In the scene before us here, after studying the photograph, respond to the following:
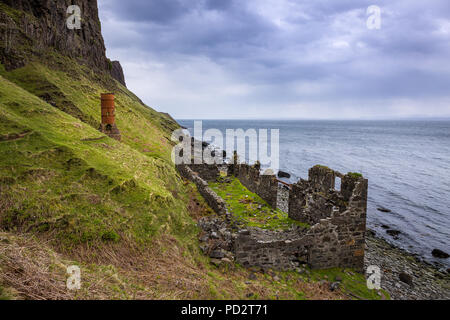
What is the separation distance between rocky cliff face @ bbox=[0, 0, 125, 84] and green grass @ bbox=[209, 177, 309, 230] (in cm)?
2685

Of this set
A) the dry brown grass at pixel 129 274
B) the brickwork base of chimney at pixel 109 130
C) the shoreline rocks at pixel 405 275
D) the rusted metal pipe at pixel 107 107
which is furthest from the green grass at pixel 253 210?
the rusted metal pipe at pixel 107 107

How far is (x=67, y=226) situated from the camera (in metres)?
10.2

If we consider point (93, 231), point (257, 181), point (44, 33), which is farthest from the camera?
point (44, 33)

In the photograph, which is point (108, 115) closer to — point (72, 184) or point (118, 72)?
point (72, 184)

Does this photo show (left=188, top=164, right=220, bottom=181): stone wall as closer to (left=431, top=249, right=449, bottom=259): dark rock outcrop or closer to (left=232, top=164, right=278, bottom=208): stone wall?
(left=232, top=164, right=278, bottom=208): stone wall

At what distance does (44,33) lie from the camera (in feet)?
120

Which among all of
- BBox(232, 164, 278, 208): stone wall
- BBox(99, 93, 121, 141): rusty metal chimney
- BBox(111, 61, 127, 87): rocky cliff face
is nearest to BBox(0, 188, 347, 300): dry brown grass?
BBox(232, 164, 278, 208): stone wall

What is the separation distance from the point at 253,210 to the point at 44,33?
38549mm

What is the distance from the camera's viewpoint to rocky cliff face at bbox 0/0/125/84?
1121 inches

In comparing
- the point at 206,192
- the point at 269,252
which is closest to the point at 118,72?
the point at 206,192
